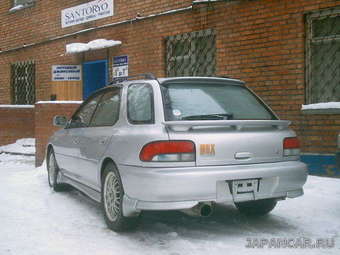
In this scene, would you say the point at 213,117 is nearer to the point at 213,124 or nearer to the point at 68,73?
the point at 213,124

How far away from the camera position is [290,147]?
189 inches

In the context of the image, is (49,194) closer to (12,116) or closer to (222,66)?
(222,66)

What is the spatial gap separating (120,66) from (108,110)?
6683mm

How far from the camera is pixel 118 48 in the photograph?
12086 mm

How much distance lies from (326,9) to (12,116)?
31.0 ft

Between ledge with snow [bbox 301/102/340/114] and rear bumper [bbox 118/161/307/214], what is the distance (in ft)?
12.2

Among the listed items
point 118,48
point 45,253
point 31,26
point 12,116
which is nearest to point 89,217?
point 45,253

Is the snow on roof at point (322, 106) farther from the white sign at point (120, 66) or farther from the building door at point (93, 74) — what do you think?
the building door at point (93, 74)

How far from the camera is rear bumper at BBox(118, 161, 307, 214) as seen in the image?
13.7 feet

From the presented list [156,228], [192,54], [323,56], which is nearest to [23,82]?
[192,54]

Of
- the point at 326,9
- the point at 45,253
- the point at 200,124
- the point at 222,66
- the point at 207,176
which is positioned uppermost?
the point at 326,9

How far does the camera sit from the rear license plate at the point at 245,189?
14.4ft
